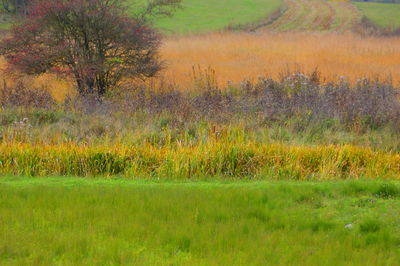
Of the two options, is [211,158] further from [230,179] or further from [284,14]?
[284,14]

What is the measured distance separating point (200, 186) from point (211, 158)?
116 centimetres

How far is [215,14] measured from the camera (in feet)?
162

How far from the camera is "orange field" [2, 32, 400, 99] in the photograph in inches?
657

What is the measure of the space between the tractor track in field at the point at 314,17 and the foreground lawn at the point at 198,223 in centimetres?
3540

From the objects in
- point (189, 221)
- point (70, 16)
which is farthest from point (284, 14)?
point (189, 221)

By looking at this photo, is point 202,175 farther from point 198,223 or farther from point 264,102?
point 264,102

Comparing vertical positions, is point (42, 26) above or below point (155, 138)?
above

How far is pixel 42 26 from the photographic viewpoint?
12.6 m

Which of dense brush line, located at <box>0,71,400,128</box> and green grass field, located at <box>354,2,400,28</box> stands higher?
dense brush line, located at <box>0,71,400,128</box>

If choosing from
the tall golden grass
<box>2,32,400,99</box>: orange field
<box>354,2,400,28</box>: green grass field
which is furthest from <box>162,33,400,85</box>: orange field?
<box>354,2,400,28</box>: green grass field

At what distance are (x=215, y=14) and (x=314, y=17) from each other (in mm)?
9628

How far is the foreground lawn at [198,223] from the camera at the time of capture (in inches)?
169

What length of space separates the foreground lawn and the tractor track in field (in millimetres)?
35402

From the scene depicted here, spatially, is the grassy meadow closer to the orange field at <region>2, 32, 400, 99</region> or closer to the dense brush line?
the dense brush line
